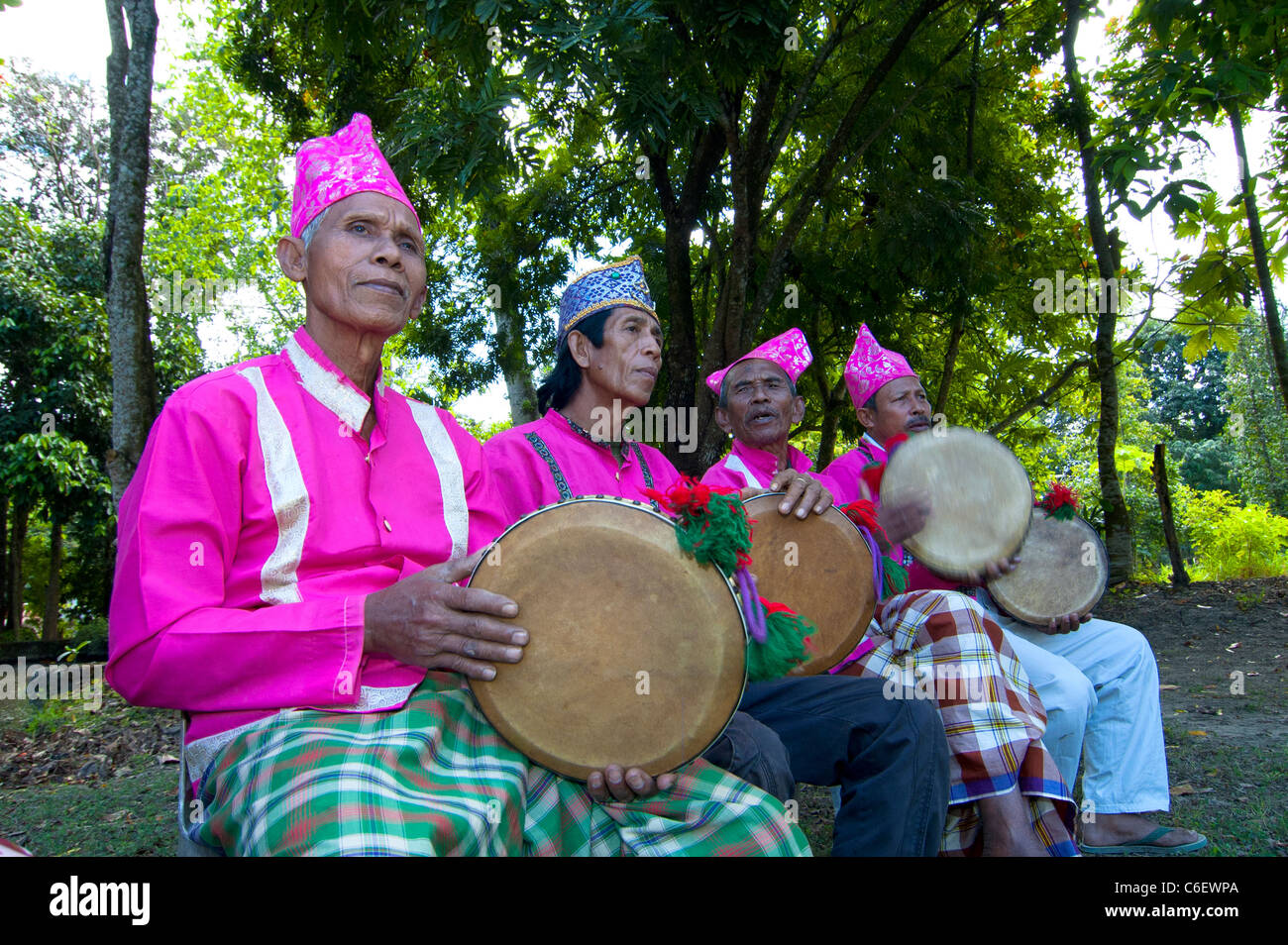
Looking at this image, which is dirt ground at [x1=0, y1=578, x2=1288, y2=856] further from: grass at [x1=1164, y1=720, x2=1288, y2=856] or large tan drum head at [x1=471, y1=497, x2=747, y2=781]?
large tan drum head at [x1=471, y1=497, x2=747, y2=781]

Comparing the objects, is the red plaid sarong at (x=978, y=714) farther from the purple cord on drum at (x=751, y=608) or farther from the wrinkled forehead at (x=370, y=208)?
the wrinkled forehead at (x=370, y=208)

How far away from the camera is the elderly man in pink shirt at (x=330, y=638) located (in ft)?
5.28

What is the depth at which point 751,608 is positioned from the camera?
2.05 metres

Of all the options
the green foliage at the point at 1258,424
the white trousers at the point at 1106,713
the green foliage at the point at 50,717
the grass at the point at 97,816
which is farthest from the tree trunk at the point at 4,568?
the green foliage at the point at 1258,424

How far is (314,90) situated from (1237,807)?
967cm

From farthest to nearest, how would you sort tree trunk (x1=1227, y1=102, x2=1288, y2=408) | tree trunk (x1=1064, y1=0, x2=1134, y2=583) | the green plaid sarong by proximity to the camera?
1. tree trunk (x1=1064, y1=0, x2=1134, y2=583)
2. tree trunk (x1=1227, y1=102, x2=1288, y2=408)
3. the green plaid sarong

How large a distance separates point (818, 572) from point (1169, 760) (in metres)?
2.81

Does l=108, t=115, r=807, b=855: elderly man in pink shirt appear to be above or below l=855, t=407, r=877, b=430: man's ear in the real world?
below

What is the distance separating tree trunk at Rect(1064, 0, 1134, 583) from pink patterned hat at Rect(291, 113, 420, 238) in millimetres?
8045

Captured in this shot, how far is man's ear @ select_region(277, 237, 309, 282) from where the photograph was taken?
2330 millimetres

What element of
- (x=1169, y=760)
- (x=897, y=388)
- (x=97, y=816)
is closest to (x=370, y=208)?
(x=897, y=388)

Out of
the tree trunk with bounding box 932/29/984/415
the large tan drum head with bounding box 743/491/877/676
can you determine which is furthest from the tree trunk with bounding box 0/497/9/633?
the large tan drum head with bounding box 743/491/877/676

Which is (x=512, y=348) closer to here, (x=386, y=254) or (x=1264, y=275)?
(x=1264, y=275)

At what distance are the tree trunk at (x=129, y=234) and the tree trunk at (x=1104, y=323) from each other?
8.07 meters
